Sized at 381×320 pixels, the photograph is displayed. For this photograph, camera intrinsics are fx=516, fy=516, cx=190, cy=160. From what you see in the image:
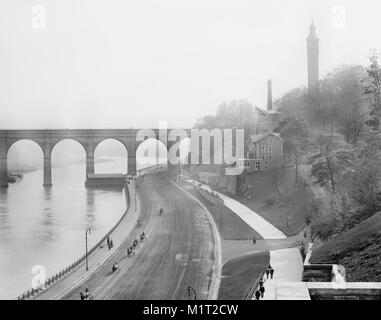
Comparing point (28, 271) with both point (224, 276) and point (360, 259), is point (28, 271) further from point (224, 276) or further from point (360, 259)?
point (360, 259)

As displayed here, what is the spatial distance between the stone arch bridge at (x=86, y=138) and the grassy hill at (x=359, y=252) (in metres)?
98.3

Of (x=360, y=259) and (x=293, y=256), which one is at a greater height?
(x=360, y=259)

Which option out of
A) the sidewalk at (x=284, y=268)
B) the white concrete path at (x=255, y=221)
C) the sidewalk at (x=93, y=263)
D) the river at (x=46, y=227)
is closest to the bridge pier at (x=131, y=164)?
the river at (x=46, y=227)

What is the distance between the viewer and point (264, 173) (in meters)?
78.4

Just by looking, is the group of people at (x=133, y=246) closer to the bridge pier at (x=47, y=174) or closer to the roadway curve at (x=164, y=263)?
the roadway curve at (x=164, y=263)

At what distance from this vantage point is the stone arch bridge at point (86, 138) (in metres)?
125

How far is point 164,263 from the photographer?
40656 mm

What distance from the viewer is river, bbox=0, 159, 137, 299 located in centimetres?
4212

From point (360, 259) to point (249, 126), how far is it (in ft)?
294

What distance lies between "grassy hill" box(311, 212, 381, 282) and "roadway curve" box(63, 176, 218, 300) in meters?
8.38

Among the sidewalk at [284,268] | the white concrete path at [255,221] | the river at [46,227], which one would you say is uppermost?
the sidewalk at [284,268]

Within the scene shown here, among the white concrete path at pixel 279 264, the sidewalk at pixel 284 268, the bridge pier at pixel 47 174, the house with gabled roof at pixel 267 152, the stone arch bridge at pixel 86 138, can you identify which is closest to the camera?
the white concrete path at pixel 279 264
